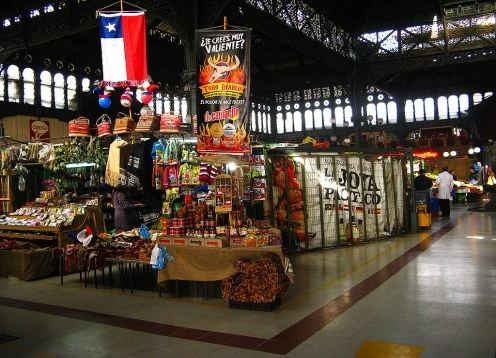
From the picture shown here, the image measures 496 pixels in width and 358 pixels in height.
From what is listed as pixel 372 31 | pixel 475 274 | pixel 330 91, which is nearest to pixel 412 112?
pixel 330 91

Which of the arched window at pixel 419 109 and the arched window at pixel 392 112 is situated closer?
the arched window at pixel 419 109

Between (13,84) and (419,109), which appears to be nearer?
(13,84)

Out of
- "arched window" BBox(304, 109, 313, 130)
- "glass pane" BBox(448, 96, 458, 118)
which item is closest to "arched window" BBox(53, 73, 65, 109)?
"arched window" BBox(304, 109, 313, 130)

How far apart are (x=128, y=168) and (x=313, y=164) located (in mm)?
4018

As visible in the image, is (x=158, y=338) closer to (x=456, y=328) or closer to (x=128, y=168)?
(x=456, y=328)

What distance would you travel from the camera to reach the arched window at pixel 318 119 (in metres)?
37.7

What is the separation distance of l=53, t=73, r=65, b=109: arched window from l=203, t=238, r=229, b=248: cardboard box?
1985 cm

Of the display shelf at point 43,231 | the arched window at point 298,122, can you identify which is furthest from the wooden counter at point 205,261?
the arched window at point 298,122

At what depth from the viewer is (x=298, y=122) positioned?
3856 centimetres

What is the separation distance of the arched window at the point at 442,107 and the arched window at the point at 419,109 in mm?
1103

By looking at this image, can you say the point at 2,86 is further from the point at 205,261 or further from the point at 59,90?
the point at 205,261

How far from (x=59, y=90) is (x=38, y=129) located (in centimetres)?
285

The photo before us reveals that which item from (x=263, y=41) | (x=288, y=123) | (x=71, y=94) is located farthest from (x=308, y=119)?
(x=71, y=94)

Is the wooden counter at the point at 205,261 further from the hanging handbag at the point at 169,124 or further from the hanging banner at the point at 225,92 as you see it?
the hanging handbag at the point at 169,124
